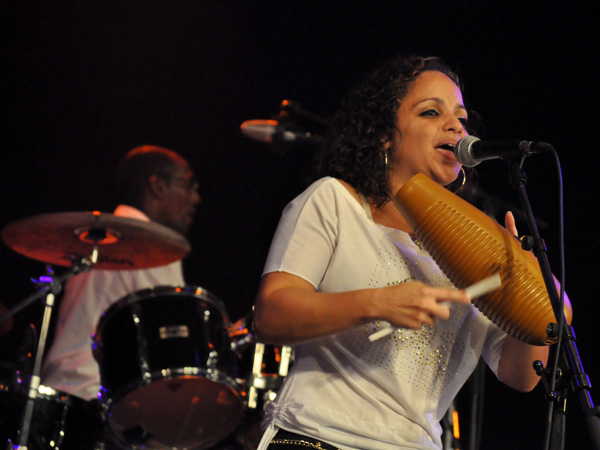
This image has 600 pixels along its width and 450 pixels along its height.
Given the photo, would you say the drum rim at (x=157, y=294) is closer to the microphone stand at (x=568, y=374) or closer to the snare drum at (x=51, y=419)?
the snare drum at (x=51, y=419)

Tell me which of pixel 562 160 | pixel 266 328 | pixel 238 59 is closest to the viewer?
pixel 266 328

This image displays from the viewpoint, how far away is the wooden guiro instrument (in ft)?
5.10

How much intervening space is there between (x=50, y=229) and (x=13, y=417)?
93 centimetres

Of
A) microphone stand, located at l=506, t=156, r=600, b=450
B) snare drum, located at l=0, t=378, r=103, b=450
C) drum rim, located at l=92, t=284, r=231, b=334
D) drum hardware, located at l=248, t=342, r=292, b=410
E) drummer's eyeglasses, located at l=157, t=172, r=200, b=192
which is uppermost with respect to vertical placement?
microphone stand, located at l=506, t=156, r=600, b=450

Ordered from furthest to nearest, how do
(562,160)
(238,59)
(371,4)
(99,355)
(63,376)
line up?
(238,59), (371,4), (562,160), (63,376), (99,355)

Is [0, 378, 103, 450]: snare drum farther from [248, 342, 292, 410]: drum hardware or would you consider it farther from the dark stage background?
the dark stage background

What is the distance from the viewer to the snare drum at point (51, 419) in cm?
315

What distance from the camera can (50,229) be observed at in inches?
136

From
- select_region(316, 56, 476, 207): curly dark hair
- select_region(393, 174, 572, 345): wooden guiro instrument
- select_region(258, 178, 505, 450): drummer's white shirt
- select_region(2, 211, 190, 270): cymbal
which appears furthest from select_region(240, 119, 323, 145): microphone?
select_region(393, 174, 572, 345): wooden guiro instrument

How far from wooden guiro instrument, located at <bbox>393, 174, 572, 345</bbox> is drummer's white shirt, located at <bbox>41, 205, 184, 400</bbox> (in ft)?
7.65

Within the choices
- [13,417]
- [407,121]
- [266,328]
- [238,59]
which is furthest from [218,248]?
[266,328]

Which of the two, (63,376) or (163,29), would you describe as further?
(163,29)

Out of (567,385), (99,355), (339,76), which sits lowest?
(99,355)

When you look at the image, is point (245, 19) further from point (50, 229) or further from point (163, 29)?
point (50, 229)
